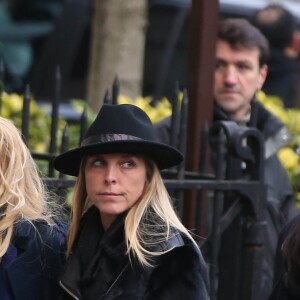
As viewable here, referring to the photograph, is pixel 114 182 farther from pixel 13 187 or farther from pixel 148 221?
pixel 13 187

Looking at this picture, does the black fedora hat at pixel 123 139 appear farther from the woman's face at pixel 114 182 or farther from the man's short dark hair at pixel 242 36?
the man's short dark hair at pixel 242 36

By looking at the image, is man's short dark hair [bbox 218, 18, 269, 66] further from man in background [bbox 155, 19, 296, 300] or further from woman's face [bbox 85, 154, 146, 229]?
woman's face [bbox 85, 154, 146, 229]

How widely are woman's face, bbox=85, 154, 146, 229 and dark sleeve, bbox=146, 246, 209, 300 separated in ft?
0.73

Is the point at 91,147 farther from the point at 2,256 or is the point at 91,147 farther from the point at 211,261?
the point at 211,261

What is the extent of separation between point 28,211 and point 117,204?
0.90 ft

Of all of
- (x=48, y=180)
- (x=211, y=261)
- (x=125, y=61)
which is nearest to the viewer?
(x=48, y=180)

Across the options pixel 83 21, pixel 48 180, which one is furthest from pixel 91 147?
pixel 83 21

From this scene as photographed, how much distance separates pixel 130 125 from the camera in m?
3.48

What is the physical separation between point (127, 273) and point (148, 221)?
0.18m

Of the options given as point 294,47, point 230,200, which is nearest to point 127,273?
point 230,200

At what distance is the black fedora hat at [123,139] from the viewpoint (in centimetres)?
342

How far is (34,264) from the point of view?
3.41 meters

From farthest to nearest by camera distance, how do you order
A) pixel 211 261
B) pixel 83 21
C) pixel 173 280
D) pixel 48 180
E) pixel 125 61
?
pixel 83 21 → pixel 125 61 → pixel 211 261 → pixel 48 180 → pixel 173 280

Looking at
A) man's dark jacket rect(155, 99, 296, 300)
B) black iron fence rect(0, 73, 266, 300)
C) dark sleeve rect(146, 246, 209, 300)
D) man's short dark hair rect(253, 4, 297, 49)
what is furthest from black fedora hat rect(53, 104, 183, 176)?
man's short dark hair rect(253, 4, 297, 49)
